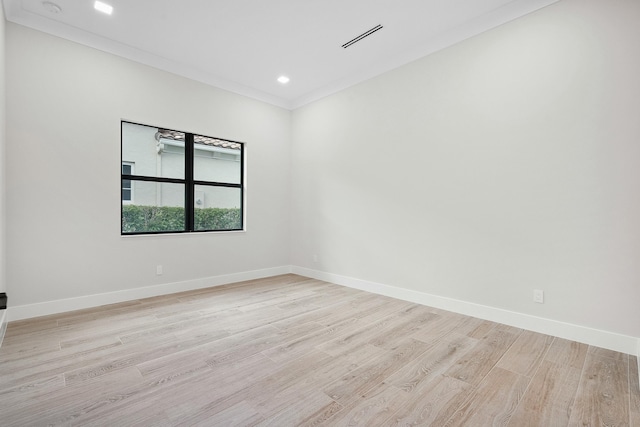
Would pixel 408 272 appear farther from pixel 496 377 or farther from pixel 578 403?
pixel 578 403

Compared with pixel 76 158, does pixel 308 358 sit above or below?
below

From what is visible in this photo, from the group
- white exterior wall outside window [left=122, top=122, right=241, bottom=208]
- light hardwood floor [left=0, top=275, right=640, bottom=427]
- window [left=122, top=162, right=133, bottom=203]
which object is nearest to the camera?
light hardwood floor [left=0, top=275, right=640, bottom=427]

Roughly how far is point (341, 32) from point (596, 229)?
118 inches

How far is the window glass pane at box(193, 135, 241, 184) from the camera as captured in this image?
430cm

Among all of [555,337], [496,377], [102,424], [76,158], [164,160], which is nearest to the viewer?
[102,424]

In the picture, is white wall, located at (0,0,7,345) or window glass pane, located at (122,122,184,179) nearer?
white wall, located at (0,0,7,345)

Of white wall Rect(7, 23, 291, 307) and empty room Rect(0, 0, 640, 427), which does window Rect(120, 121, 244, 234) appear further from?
white wall Rect(7, 23, 291, 307)

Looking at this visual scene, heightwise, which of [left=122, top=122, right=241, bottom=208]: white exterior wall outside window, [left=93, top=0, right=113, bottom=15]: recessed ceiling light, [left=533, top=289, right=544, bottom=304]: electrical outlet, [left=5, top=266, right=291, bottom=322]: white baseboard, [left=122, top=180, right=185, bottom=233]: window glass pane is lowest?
[left=5, top=266, right=291, bottom=322]: white baseboard

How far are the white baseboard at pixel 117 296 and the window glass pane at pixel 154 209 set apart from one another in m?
0.74

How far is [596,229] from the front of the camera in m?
2.47

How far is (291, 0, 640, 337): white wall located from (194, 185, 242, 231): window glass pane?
1.81 meters

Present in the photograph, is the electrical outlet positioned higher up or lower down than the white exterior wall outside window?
lower down

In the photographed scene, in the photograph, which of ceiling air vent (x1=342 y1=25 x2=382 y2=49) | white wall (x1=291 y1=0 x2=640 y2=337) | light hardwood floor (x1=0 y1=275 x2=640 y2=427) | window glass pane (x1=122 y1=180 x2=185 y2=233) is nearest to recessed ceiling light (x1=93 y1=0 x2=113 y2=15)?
window glass pane (x1=122 y1=180 x2=185 y2=233)

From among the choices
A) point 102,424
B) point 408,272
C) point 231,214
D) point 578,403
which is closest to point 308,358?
point 102,424
